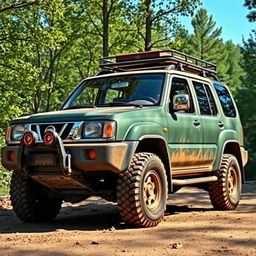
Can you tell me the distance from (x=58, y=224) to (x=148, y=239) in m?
2.07

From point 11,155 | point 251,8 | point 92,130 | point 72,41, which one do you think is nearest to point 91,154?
point 92,130

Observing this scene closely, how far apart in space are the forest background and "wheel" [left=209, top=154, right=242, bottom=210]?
1036 centimetres

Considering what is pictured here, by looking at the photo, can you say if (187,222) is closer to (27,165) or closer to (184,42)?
(27,165)

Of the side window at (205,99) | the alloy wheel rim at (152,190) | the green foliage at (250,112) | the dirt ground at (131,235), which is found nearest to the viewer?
the dirt ground at (131,235)

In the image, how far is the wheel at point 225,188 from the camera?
8383 mm

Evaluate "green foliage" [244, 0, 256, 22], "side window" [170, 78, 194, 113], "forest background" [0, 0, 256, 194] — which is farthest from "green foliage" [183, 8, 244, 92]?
"side window" [170, 78, 194, 113]

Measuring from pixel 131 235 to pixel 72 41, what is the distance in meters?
31.9

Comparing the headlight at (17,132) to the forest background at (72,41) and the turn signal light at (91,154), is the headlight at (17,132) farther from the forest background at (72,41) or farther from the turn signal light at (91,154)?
the forest background at (72,41)

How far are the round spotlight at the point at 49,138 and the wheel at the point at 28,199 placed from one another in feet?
3.92

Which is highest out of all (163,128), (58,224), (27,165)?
(163,128)

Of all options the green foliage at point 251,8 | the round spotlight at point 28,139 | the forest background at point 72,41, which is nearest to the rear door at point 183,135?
the round spotlight at point 28,139

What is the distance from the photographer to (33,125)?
6.40 meters

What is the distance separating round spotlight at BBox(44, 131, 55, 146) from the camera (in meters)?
5.96

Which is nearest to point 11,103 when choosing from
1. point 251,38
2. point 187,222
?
point 251,38
